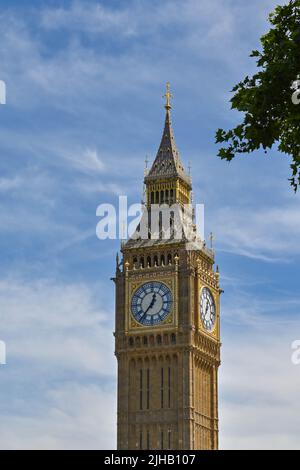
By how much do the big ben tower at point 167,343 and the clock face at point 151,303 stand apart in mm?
94

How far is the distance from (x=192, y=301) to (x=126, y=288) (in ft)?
22.2

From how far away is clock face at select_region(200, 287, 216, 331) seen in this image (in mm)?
111444

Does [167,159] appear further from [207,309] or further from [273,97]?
[273,97]

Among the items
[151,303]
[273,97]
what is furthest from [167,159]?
[273,97]

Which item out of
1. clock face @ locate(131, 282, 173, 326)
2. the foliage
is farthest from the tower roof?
the foliage

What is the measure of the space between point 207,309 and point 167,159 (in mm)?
16639

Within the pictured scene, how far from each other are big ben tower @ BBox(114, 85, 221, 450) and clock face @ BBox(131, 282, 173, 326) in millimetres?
94

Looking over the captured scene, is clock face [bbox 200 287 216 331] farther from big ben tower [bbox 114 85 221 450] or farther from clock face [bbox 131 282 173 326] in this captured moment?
clock face [bbox 131 282 173 326]

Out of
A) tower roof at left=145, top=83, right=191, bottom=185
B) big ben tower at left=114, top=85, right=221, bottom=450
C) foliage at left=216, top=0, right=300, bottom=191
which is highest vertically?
tower roof at left=145, top=83, right=191, bottom=185

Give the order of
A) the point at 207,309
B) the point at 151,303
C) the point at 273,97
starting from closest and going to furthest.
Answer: the point at 273,97, the point at 151,303, the point at 207,309

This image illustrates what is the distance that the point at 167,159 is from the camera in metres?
119

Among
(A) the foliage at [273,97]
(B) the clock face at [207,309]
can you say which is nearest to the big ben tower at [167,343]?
(B) the clock face at [207,309]
